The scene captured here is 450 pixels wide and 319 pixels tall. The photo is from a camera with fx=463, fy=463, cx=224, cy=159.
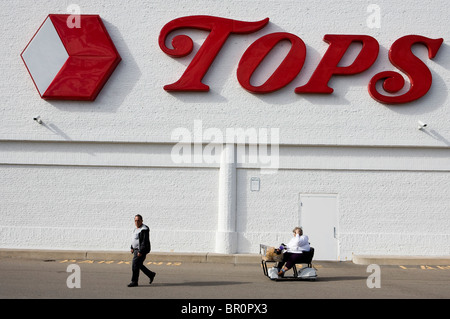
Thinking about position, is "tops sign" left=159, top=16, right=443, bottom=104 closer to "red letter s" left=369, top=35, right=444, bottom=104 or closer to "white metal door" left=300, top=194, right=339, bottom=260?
"red letter s" left=369, top=35, right=444, bottom=104

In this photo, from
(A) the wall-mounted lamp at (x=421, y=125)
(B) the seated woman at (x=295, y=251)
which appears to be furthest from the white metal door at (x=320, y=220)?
(B) the seated woman at (x=295, y=251)

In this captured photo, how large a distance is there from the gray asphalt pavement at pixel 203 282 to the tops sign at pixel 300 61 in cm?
665

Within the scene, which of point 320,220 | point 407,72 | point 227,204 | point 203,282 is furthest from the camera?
point 407,72

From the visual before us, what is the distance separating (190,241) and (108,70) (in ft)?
23.8

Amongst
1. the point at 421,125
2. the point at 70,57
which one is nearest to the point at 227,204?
the point at 421,125

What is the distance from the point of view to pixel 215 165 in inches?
707

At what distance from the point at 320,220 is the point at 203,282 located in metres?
7.47

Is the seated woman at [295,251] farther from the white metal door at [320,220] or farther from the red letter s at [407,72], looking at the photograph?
the red letter s at [407,72]

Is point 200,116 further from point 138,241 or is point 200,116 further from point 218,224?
point 138,241

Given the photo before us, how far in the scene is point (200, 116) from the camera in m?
18.0

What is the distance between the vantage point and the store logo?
17828 millimetres

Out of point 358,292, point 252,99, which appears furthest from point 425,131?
point 358,292

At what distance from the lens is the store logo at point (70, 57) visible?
17.8 meters

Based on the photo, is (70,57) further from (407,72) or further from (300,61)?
(407,72)
